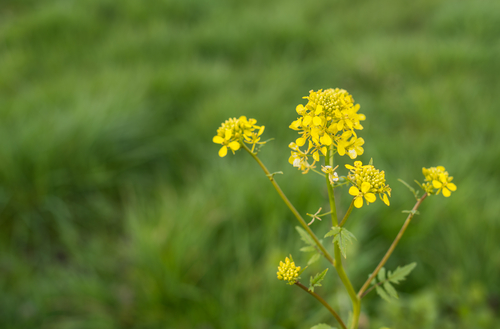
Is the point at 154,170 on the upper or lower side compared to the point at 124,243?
upper

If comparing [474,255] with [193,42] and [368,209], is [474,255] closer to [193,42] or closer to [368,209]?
[368,209]

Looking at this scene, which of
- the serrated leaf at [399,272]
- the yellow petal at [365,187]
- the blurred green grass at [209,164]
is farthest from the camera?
the blurred green grass at [209,164]

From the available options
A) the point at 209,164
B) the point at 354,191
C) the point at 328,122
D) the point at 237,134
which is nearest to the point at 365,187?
the point at 354,191

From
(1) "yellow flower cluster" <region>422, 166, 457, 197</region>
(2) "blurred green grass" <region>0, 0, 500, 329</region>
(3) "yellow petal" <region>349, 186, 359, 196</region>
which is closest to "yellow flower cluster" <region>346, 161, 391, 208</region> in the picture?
(3) "yellow petal" <region>349, 186, 359, 196</region>

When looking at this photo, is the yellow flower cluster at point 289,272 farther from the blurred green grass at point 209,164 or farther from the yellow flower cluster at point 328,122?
the blurred green grass at point 209,164

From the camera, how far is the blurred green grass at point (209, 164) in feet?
6.40

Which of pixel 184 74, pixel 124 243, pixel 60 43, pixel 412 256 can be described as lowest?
pixel 412 256

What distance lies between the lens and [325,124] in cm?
75

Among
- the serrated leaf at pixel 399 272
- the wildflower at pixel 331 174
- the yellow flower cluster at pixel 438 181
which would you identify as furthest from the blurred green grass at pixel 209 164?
the wildflower at pixel 331 174

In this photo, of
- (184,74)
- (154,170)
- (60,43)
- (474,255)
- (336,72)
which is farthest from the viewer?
(60,43)

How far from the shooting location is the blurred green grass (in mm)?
1950

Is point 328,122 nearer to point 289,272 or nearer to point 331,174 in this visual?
point 331,174

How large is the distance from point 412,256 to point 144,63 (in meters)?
3.66

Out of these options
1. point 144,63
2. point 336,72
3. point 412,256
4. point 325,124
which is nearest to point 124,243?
point 412,256
